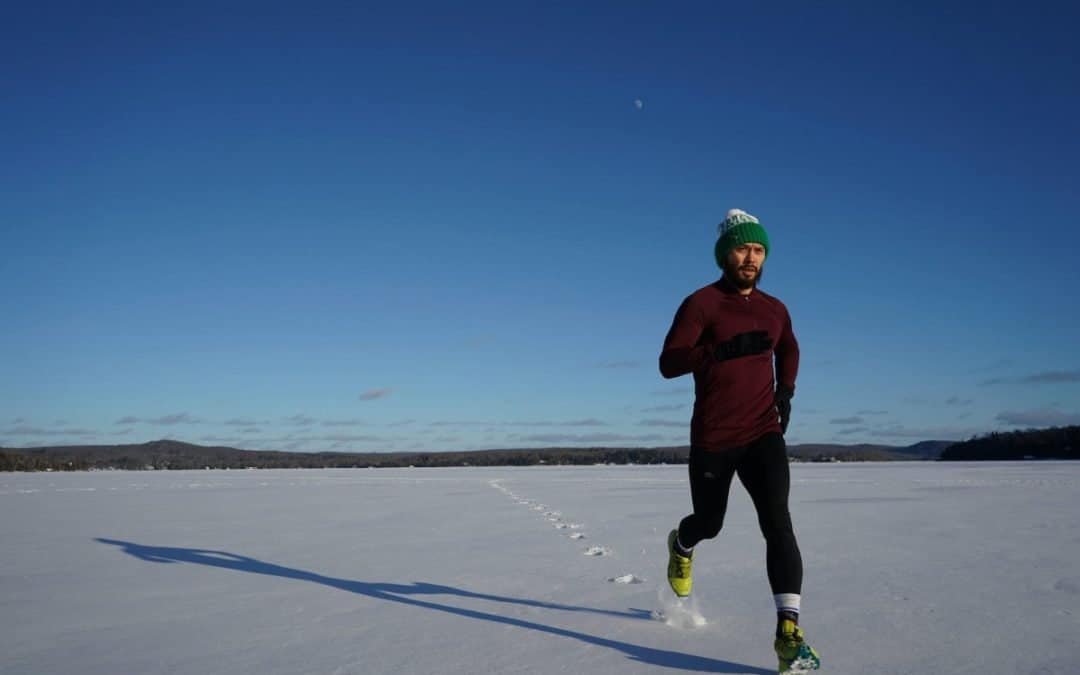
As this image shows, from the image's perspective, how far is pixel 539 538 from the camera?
22.4 feet

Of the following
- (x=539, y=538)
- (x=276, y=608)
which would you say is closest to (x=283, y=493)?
(x=539, y=538)

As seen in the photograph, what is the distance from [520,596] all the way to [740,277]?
2.07 metres

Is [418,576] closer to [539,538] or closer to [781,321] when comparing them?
[539,538]

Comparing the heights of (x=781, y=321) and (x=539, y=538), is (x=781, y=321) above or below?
above

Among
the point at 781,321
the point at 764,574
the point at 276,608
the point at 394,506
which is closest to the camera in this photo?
the point at 781,321

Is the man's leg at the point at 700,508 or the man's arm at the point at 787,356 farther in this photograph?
the man's arm at the point at 787,356

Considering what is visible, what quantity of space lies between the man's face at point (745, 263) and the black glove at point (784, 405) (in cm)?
51

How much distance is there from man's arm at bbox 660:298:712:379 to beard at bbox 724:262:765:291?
248mm

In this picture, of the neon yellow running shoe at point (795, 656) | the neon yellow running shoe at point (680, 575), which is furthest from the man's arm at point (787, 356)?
the neon yellow running shoe at point (795, 656)

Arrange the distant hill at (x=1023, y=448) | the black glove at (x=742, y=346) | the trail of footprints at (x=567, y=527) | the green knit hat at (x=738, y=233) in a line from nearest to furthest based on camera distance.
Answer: the black glove at (x=742, y=346) → the green knit hat at (x=738, y=233) → the trail of footprints at (x=567, y=527) → the distant hill at (x=1023, y=448)

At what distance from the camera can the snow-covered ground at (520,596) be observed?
301 centimetres

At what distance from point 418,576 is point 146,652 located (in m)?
2.04

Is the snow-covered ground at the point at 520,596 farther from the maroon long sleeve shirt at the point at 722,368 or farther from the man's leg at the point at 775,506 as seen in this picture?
the maroon long sleeve shirt at the point at 722,368

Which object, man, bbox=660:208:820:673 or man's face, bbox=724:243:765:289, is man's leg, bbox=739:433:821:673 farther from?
man's face, bbox=724:243:765:289
